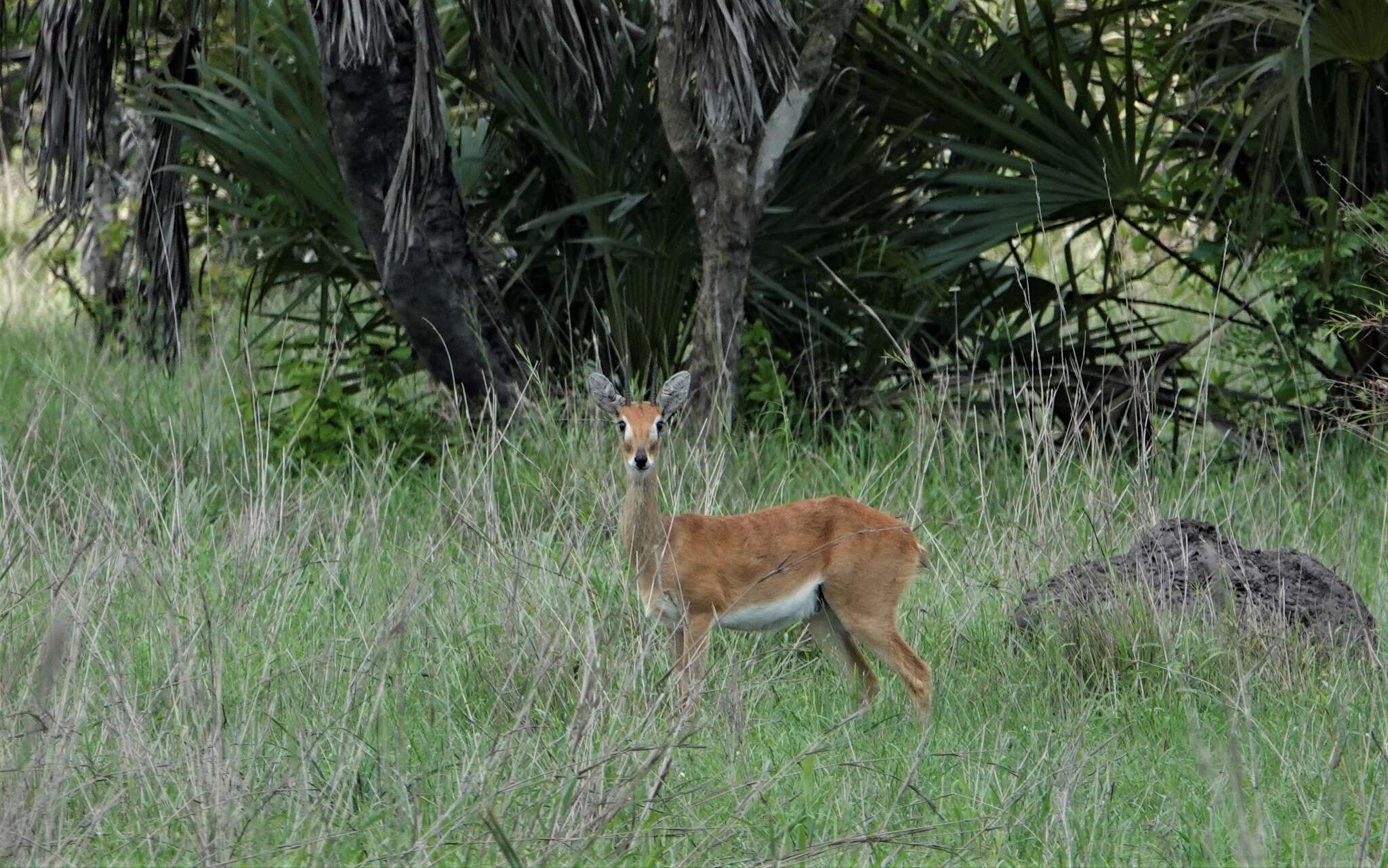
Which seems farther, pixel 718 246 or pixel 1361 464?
pixel 1361 464

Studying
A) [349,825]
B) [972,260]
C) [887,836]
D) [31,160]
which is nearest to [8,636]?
[349,825]

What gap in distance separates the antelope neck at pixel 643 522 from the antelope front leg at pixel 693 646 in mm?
210

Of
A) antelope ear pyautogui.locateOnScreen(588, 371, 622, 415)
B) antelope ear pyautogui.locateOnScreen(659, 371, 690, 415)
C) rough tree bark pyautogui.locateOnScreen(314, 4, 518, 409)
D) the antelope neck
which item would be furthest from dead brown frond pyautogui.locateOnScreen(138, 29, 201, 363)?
the antelope neck

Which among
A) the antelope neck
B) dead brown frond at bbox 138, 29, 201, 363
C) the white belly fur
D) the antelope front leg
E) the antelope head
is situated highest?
dead brown frond at bbox 138, 29, 201, 363

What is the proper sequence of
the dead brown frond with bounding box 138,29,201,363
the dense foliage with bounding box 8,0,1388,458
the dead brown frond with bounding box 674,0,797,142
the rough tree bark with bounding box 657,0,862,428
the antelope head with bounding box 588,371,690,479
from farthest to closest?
the dead brown frond with bounding box 138,29,201,363, the dense foliage with bounding box 8,0,1388,458, the rough tree bark with bounding box 657,0,862,428, the dead brown frond with bounding box 674,0,797,142, the antelope head with bounding box 588,371,690,479

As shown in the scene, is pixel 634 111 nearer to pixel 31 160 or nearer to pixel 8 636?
pixel 8 636

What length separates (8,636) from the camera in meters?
4.70

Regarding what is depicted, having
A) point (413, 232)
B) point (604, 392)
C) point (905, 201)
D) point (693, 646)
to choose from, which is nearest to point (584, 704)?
point (693, 646)

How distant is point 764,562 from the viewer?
197 inches

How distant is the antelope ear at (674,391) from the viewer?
5127 millimetres

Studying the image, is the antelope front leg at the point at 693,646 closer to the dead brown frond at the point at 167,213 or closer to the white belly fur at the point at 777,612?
the white belly fur at the point at 777,612

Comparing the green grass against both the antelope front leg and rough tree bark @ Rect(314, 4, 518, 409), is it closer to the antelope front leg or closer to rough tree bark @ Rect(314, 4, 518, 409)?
the antelope front leg

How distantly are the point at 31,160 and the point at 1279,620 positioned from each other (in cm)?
1149

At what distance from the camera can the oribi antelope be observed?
16.2 ft
